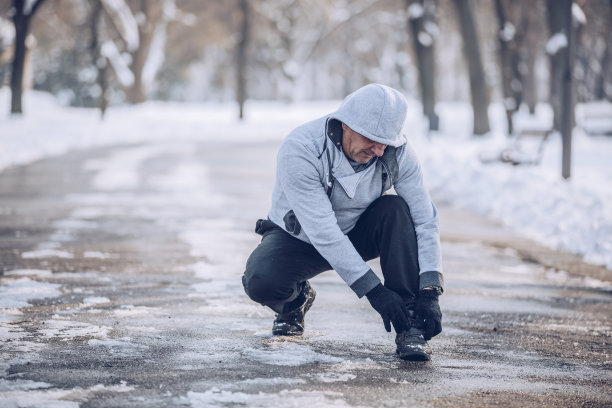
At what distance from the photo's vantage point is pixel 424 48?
28.5 meters

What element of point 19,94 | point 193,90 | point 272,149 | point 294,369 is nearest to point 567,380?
point 294,369

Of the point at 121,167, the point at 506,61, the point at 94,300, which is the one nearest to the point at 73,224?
the point at 94,300

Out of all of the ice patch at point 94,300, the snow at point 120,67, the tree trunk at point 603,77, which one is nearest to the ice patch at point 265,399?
the ice patch at point 94,300

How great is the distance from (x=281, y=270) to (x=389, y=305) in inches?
24.2

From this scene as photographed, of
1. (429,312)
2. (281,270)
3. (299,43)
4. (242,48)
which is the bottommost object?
(429,312)

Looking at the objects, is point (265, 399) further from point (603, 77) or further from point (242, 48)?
point (603, 77)

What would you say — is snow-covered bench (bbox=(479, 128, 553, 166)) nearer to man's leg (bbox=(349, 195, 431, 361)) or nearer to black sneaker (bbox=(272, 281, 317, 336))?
black sneaker (bbox=(272, 281, 317, 336))

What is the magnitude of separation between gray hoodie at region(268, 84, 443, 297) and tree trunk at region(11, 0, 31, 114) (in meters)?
29.4

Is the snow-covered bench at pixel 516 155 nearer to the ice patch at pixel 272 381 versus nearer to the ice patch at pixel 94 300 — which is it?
the ice patch at pixel 94 300

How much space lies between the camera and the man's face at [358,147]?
432 cm

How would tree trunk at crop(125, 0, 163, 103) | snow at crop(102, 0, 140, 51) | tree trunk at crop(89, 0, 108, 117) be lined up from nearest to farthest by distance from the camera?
1. tree trunk at crop(89, 0, 108, 117)
2. snow at crop(102, 0, 140, 51)
3. tree trunk at crop(125, 0, 163, 103)

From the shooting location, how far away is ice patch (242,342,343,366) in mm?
4410

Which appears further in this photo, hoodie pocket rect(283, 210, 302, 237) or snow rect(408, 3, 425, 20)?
snow rect(408, 3, 425, 20)

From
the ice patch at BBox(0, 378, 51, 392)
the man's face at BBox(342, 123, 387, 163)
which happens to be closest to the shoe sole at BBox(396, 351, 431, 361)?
the man's face at BBox(342, 123, 387, 163)
